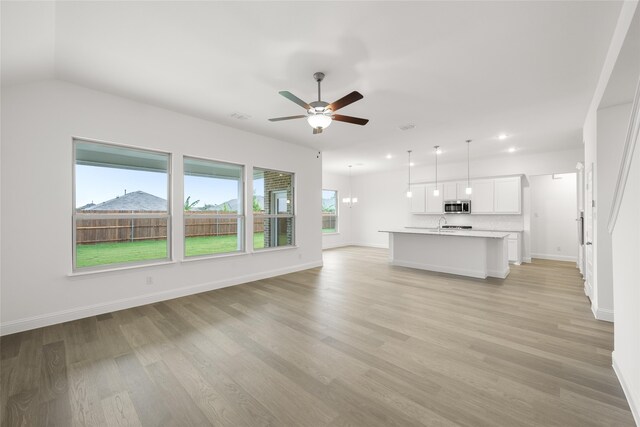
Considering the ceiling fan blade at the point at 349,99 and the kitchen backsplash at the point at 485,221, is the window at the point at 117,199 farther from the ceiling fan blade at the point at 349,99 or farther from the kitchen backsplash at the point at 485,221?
the kitchen backsplash at the point at 485,221

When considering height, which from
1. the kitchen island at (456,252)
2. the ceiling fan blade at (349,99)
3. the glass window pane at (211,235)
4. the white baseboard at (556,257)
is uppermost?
the ceiling fan blade at (349,99)

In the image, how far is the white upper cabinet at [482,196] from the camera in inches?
283

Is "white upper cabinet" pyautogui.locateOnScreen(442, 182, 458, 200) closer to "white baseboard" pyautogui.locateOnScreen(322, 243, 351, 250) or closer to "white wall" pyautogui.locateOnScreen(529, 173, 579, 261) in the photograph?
"white wall" pyautogui.locateOnScreen(529, 173, 579, 261)

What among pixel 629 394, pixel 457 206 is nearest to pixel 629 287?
pixel 629 394

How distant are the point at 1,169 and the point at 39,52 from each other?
4.43 feet

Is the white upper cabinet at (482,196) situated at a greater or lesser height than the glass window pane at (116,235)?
greater

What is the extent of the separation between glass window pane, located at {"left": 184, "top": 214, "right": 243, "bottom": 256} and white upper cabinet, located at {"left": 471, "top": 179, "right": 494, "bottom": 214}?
6.31 m

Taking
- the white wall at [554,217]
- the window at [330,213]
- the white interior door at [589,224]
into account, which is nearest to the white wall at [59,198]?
the white interior door at [589,224]

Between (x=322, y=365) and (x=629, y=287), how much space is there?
2327 mm

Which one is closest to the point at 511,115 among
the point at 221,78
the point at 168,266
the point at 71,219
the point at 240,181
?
the point at 221,78

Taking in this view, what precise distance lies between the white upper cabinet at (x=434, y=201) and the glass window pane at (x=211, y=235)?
5.88 meters

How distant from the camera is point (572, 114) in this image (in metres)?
4.23

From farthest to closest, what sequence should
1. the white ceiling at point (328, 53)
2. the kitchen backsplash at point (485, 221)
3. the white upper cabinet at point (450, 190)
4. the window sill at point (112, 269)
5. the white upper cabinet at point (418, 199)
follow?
1. the white upper cabinet at point (418, 199)
2. the white upper cabinet at point (450, 190)
3. the kitchen backsplash at point (485, 221)
4. the window sill at point (112, 269)
5. the white ceiling at point (328, 53)

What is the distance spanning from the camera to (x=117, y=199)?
12.6 feet
